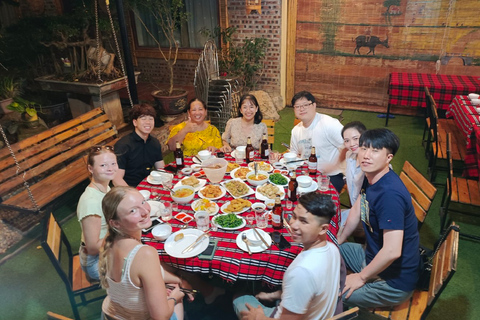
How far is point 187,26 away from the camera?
823 centimetres

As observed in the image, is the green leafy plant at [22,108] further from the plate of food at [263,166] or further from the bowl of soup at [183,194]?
the plate of food at [263,166]

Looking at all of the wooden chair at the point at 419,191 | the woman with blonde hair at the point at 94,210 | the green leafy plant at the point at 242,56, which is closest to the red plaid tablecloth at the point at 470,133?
the wooden chair at the point at 419,191

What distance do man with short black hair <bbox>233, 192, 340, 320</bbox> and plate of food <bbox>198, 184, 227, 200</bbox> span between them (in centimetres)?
105

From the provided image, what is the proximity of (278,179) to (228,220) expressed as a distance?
73 centimetres

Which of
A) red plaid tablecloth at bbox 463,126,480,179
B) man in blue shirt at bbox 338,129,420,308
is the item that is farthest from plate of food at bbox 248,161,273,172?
red plaid tablecloth at bbox 463,126,480,179

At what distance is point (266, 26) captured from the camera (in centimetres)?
705

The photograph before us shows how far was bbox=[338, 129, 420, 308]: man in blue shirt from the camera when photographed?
2160mm

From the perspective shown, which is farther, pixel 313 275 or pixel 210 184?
pixel 210 184

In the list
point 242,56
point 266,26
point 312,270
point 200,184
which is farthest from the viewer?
point 242,56

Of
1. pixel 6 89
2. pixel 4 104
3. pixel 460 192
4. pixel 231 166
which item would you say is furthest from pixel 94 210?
pixel 6 89

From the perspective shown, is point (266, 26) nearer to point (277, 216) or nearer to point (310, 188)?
point (310, 188)

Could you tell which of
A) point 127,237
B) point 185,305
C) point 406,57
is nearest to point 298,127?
point 185,305

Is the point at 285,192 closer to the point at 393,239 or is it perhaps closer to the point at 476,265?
the point at 393,239

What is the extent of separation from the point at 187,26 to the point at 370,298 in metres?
7.59
